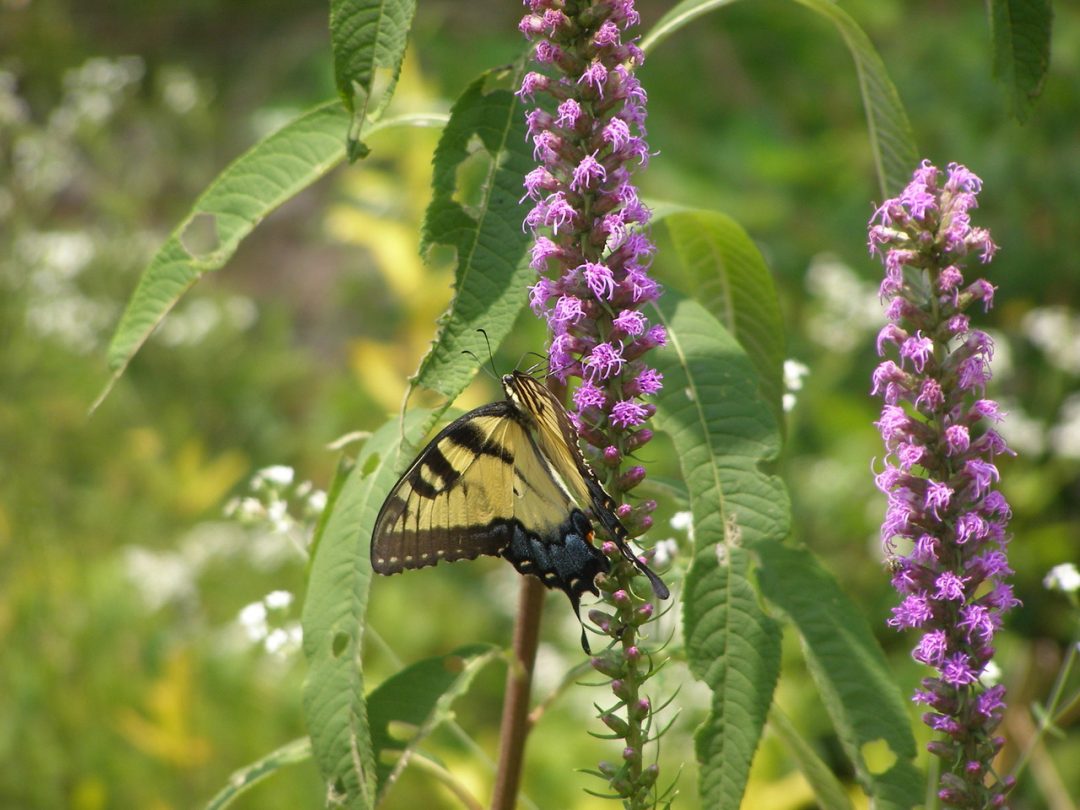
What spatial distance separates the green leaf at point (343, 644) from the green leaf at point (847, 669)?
0.55 metres

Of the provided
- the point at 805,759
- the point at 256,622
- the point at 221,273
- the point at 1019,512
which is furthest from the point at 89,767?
the point at 221,273

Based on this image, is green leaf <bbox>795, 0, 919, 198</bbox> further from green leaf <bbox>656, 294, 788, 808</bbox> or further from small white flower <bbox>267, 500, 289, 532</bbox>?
small white flower <bbox>267, 500, 289, 532</bbox>

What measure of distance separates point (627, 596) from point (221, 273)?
8485mm

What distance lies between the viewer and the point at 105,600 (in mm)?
4117

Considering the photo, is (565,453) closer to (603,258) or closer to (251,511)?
(603,258)

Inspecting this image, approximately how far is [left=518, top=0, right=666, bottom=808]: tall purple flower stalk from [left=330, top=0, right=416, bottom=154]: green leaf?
153mm

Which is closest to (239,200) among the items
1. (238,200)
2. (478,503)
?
(238,200)

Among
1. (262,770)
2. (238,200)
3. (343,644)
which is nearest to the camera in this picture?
(343,644)

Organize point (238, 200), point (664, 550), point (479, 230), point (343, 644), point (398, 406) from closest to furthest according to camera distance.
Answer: point (479, 230), point (343, 644), point (238, 200), point (664, 550), point (398, 406)

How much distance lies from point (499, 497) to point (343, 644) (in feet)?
1.03

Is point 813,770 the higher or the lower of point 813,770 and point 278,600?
the lower

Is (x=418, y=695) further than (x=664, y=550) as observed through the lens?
No

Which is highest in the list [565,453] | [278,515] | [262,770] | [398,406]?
[398,406]

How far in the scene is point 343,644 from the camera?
1.63 meters
